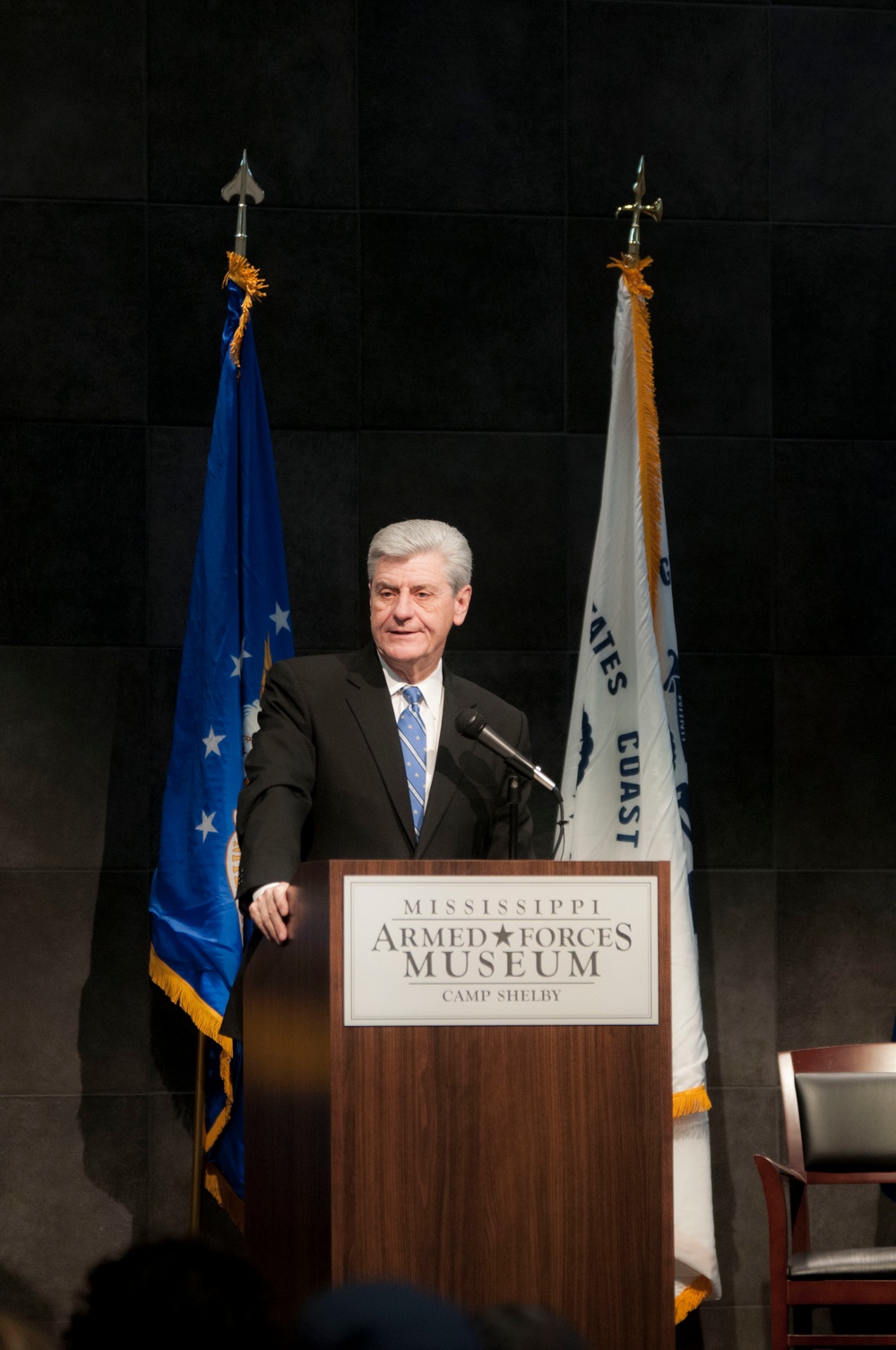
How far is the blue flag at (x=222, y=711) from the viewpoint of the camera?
133 inches

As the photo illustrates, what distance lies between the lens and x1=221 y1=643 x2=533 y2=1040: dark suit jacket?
8.44ft

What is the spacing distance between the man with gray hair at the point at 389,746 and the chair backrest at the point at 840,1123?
1.17m

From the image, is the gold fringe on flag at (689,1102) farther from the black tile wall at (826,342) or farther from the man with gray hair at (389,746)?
the black tile wall at (826,342)

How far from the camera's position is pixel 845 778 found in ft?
13.1

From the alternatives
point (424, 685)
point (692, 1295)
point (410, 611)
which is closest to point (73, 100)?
point (410, 611)

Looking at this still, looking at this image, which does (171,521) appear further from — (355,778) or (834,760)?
(834,760)

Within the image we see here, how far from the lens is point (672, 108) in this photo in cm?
406

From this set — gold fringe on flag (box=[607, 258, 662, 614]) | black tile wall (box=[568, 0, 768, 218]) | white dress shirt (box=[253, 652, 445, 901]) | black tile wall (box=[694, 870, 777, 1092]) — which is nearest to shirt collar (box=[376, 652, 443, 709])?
white dress shirt (box=[253, 652, 445, 901])

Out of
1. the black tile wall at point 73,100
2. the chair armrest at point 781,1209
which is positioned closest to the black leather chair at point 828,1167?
the chair armrest at point 781,1209

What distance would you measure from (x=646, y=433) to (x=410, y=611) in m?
1.09

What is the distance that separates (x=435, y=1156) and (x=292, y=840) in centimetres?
65

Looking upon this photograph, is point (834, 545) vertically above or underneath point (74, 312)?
underneath

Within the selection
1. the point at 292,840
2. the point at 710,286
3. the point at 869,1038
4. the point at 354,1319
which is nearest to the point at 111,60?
the point at 710,286

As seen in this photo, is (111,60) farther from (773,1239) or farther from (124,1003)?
(773,1239)
